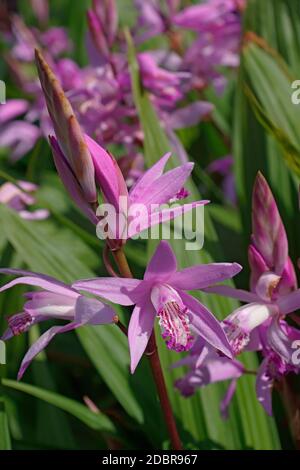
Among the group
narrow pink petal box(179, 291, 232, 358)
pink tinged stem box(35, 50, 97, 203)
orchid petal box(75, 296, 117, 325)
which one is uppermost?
pink tinged stem box(35, 50, 97, 203)

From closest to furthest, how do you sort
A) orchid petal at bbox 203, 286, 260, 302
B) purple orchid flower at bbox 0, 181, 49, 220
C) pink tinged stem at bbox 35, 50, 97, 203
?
pink tinged stem at bbox 35, 50, 97, 203 → orchid petal at bbox 203, 286, 260, 302 → purple orchid flower at bbox 0, 181, 49, 220

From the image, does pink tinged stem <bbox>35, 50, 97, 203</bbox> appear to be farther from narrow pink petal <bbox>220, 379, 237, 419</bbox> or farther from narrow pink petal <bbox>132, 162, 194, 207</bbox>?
narrow pink petal <bbox>220, 379, 237, 419</bbox>

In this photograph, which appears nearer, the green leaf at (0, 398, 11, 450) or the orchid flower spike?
the orchid flower spike

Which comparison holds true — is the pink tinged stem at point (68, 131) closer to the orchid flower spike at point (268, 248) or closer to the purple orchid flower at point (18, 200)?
the orchid flower spike at point (268, 248)

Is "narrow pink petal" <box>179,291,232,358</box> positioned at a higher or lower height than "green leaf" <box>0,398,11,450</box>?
higher

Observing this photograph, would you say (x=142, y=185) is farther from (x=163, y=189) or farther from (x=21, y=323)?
(x=21, y=323)

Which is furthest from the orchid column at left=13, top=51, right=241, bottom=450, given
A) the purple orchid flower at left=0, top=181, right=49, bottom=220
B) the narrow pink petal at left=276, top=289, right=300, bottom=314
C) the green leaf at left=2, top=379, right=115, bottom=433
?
the purple orchid flower at left=0, top=181, right=49, bottom=220
